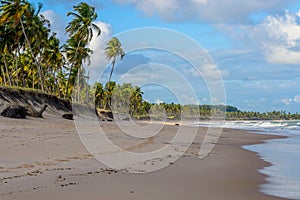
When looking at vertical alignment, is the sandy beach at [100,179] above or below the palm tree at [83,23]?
below

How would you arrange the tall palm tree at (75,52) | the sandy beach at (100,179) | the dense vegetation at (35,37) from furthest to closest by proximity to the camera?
the tall palm tree at (75,52) → the dense vegetation at (35,37) → the sandy beach at (100,179)

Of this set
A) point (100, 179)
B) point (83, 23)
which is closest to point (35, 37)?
point (83, 23)

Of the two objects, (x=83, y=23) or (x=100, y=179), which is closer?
(x=100, y=179)

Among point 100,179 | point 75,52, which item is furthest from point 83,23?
point 100,179

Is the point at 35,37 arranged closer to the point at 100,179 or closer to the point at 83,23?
the point at 83,23

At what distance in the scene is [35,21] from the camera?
48344 millimetres

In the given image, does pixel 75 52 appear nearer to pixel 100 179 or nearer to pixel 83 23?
pixel 83 23

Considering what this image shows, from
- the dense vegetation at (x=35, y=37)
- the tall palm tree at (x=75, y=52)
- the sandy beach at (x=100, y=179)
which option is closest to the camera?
the sandy beach at (x=100, y=179)

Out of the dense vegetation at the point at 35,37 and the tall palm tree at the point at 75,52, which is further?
the tall palm tree at the point at 75,52

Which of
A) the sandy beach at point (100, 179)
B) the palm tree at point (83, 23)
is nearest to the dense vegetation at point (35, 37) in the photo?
the palm tree at point (83, 23)

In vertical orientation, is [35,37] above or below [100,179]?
above

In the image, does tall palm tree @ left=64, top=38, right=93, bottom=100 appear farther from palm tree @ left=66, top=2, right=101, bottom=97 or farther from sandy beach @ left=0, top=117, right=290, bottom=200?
sandy beach @ left=0, top=117, right=290, bottom=200

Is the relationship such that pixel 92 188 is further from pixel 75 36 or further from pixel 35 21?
pixel 75 36

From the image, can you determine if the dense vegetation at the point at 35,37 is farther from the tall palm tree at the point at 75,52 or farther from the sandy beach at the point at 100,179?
the sandy beach at the point at 100,179
